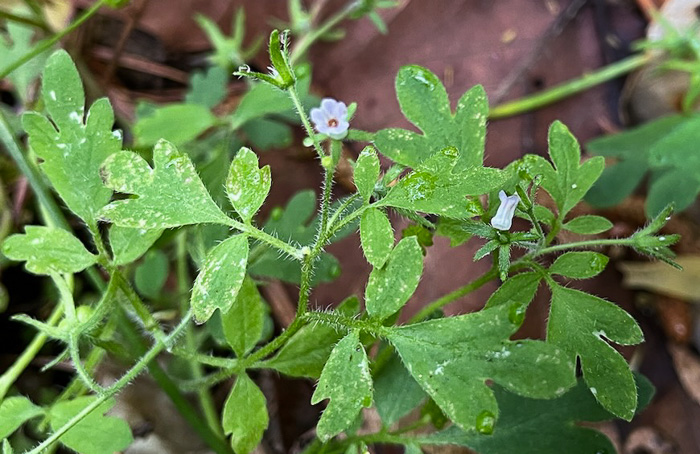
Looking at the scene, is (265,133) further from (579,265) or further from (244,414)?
(579,265)

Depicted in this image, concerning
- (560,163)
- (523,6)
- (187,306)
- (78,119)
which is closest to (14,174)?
(187,306)

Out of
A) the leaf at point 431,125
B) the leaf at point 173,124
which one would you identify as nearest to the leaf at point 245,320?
the leaf at point 431,125

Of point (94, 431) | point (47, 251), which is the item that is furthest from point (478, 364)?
point (47, 251)

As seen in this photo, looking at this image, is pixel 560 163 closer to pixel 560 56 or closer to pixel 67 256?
Result: pixel 67 256

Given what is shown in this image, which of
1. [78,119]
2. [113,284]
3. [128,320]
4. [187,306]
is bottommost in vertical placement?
[187,306]

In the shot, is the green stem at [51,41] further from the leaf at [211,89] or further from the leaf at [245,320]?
the leaf at [245,320]

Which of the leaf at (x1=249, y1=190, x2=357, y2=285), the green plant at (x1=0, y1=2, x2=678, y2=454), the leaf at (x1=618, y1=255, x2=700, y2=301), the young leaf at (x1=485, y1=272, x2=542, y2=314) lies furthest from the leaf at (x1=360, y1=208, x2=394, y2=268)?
the leaf at (x1=618, y1=255, x2=700, y2=301)

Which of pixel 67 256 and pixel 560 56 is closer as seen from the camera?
pixel 67 256
